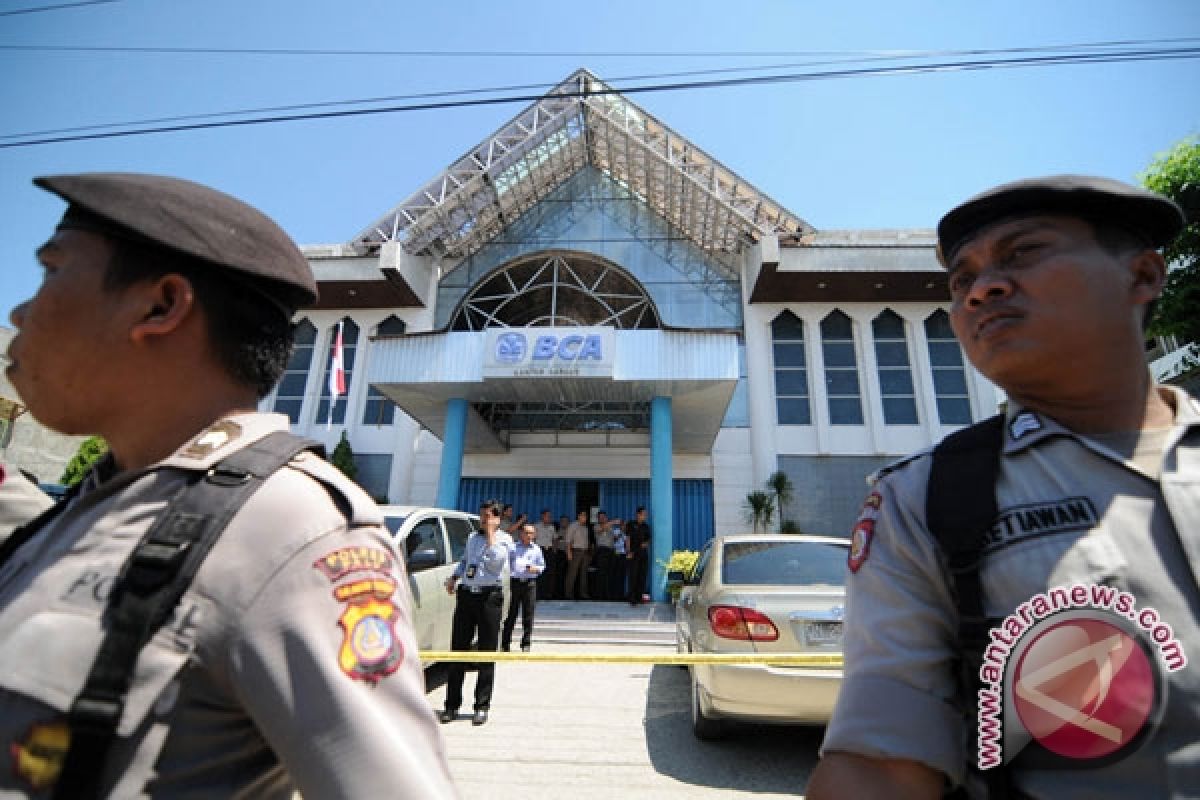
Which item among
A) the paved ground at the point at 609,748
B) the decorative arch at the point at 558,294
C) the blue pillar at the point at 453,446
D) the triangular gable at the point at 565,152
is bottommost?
the paved ground at the point at 609,748

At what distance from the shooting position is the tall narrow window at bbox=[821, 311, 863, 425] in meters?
16.3

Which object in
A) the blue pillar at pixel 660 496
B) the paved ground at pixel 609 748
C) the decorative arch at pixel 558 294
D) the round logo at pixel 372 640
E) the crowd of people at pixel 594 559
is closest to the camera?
the round logo at pixel 372 640

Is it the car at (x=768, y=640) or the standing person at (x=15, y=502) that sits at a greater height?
the standing person at (x=15, y=502)

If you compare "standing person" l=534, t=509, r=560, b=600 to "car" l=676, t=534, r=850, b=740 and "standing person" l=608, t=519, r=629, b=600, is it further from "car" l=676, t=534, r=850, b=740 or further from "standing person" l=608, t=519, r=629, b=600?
"car" l=676, t=534, r=850, b=740

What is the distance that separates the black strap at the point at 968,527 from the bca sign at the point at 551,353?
9892mm

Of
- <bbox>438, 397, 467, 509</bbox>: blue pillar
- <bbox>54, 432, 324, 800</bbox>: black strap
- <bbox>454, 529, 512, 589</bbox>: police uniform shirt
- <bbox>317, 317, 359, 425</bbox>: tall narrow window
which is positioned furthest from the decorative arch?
<bbox>54, 432, 324, 800</bbox>: black strap

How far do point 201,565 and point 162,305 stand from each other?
525mm

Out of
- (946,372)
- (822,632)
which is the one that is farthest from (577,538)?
(946,372)

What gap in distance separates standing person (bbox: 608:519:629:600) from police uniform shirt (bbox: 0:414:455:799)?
11975mm

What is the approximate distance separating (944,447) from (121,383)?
1578 mm

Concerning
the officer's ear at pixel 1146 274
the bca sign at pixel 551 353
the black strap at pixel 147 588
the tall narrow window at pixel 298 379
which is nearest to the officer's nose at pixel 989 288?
the officer's ear at pixel 1146 274

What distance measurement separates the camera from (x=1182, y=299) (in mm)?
7418

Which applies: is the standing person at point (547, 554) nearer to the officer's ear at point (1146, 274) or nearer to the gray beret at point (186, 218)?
the gray beret at point (186, 218)

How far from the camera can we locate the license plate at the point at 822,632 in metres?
3.47
